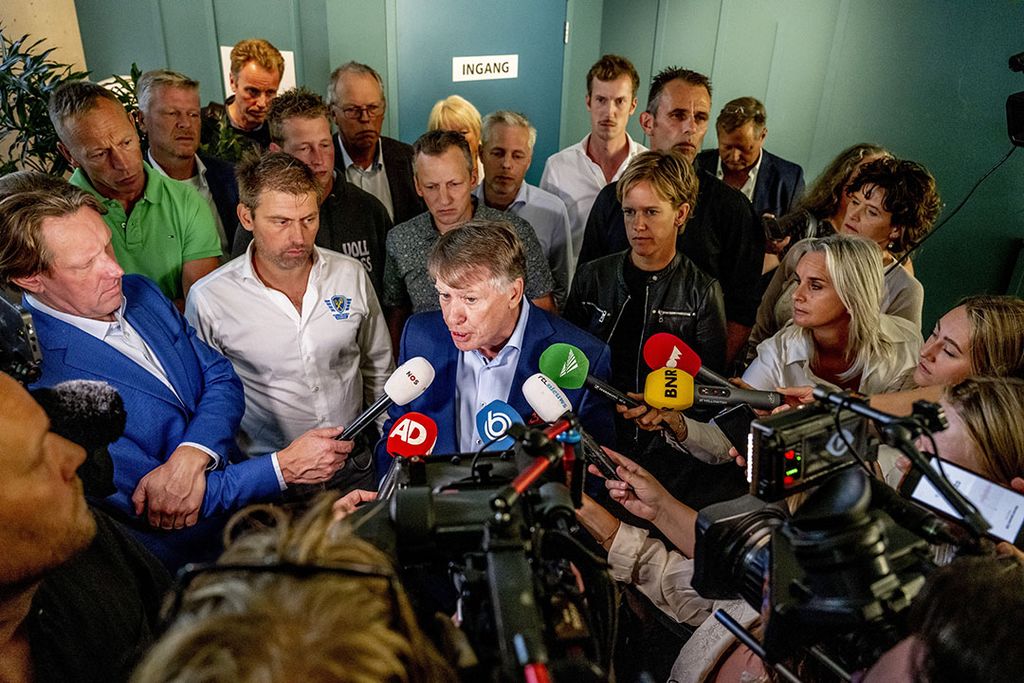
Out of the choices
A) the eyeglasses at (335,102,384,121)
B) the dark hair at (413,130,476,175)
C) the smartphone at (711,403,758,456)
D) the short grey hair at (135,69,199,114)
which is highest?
the short grey hair at (135,69,199,114)

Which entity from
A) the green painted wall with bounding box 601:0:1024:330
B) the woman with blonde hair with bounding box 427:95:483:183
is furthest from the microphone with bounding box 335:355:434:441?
the green painted wall with bounding box 601:0:1024:330

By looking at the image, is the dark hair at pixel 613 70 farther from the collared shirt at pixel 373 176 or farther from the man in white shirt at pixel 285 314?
the man in white shirt at pixel 285 314

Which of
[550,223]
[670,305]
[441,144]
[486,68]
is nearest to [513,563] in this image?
[670,305]

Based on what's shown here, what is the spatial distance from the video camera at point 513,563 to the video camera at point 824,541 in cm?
21

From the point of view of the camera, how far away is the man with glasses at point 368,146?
3205 millimetres

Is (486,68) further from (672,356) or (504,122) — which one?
(672,356)

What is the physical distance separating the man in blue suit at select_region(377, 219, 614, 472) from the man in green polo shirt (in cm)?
109

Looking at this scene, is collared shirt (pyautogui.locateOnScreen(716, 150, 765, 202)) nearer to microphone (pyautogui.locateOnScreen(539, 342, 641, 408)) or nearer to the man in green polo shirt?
microphone (pyautogui.locateOnScreen(539, 342, 641, 408))

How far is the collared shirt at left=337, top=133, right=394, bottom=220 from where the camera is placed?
10.9ft

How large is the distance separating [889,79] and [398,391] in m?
4.22

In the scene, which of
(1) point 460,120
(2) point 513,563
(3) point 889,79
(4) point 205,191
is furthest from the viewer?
(3) point 889,79

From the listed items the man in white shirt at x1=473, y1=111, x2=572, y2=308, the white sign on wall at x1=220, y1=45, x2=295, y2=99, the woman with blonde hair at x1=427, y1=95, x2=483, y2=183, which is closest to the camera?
the man in white shirt at x1=473, y1=111, x2=572, y2=308

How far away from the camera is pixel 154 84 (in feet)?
9.20

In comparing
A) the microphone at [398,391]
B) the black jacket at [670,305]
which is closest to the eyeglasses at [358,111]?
the black jacket at [670,305]
